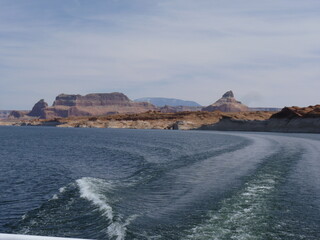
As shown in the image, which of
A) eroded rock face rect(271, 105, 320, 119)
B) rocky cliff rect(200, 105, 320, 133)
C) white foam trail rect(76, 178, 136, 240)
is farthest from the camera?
eroded rock face rect(271, 105, 320, 119)

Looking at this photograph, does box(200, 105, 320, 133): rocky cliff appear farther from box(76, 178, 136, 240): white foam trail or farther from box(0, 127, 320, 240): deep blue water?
box(76, 178, 136, 240): white foam trail

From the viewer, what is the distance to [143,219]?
48.2 feet

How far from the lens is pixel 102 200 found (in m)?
18.2

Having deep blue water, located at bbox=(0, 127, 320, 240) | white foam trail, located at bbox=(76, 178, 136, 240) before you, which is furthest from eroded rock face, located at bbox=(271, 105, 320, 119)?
white foam trail, located at bbox=(76, 178, 136, 240)

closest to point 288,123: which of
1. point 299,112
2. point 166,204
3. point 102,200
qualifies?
point 299,112

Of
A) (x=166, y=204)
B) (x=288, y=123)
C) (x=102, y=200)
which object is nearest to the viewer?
(x=166, y=204)

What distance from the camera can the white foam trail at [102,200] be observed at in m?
13.0

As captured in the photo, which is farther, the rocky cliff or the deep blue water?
the rocky cliff

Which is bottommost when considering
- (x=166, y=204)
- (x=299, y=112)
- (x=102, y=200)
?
(x=102, y=200)

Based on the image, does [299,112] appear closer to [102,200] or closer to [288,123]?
[288,123]

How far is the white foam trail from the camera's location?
1297cm

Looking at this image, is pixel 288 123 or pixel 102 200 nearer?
pixel 102 200

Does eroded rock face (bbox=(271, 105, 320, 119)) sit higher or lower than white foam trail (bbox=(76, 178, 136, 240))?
higher

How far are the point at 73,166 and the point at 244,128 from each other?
13686cm
